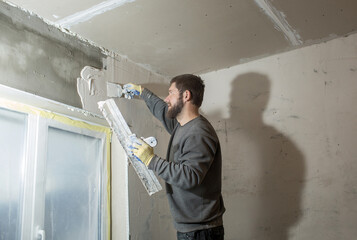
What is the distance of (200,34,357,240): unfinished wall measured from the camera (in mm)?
2107

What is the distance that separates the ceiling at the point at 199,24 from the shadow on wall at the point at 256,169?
359 millimetres

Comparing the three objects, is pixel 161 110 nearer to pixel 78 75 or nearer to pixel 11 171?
pixel 78 75

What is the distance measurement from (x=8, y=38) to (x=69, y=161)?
0.77 m

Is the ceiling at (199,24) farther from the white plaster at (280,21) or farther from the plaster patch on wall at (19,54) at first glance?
the plaster patch on wall at (19,54)

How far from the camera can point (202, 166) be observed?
5.09 feet

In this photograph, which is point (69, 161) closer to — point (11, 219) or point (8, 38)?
point (11, 219)

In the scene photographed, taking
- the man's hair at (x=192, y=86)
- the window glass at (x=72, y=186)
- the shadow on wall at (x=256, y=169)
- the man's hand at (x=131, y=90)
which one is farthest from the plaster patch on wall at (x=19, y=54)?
the shadow on wall at (x=256, y=169)

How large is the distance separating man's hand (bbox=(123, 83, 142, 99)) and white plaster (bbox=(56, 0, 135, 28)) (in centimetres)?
53

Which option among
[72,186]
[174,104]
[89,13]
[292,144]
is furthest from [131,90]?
[292,144]

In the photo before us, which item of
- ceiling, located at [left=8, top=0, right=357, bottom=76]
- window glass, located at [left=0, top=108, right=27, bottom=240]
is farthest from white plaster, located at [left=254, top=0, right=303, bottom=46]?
window glass, located at [left=0, top=108, right=27, bottom=240]

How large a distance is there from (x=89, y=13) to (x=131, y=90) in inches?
23.7

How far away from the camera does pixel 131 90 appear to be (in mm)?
2188

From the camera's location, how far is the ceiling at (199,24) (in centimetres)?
176

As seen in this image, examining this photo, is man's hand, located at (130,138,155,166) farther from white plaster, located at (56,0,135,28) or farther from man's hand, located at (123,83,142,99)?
white plaster, located at (56,0,135,28)
